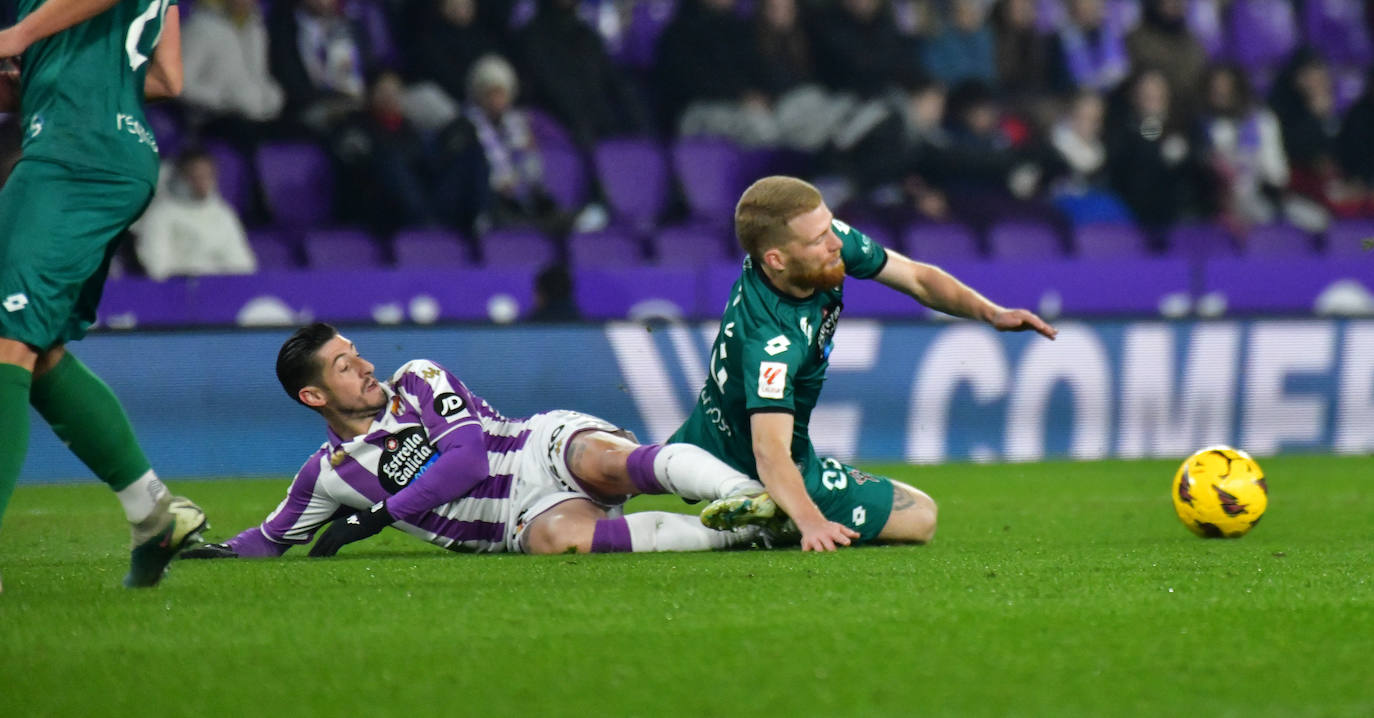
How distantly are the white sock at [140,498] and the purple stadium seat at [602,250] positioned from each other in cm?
620

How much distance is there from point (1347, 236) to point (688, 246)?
4.68 m

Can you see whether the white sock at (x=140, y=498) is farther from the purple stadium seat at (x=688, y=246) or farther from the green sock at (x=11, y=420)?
the purple stadium seat at (x=688, y=246)

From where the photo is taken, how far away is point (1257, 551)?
176 inches

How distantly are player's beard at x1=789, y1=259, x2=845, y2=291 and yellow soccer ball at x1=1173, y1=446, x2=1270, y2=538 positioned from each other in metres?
1.37

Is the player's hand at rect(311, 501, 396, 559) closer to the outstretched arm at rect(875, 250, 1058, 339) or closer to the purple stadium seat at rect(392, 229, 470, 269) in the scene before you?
the outstretched arm at rect(875, 250, 1058, 339)

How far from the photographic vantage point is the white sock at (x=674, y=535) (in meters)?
4.64

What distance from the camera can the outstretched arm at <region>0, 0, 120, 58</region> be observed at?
3.40 meters

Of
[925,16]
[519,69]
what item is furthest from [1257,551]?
[925,16]

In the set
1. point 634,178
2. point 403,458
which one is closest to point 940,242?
point 634,178

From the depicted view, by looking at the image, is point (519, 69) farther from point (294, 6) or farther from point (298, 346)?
point (298, 346)

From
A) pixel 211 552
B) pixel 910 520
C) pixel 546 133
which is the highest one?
pixel 546 133

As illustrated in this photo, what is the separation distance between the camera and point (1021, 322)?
4.50 m

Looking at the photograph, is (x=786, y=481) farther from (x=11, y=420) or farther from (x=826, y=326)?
A: (x=11, y=420)

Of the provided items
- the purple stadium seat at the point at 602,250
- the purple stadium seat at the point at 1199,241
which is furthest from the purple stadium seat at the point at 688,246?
the purple stadium seat at the point at 1199,241
